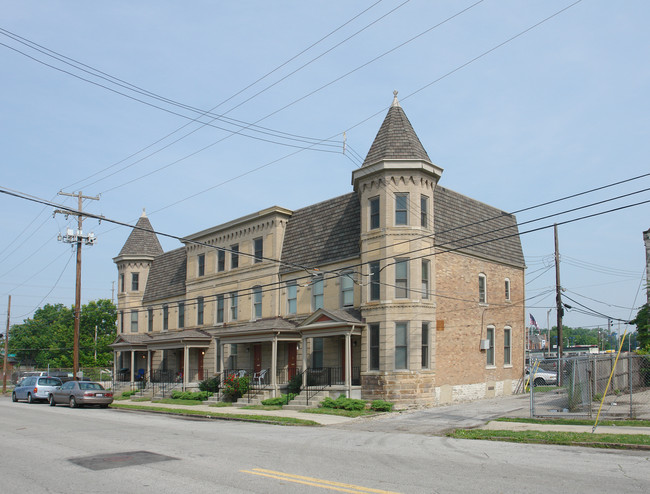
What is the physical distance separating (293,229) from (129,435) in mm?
16937

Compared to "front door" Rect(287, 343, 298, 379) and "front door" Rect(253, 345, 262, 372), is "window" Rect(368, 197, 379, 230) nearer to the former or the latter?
"front door" Rect(287, 343, 298, 379)

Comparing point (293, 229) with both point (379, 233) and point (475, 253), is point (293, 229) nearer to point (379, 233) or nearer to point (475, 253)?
point (379, 233)

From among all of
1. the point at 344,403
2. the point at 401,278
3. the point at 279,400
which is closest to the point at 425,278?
the point at 401,278

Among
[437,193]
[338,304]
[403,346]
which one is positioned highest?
[437,193]

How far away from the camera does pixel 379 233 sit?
25.6 meters

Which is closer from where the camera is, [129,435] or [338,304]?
[129,435]

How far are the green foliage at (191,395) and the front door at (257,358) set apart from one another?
9.18ft

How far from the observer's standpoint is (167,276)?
42000 millimetres

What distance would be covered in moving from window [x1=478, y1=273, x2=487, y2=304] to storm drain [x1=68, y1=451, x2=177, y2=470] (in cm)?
2036

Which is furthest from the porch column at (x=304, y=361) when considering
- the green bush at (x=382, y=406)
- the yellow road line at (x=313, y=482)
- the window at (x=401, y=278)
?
the yellow road line at (x=313, y=482)

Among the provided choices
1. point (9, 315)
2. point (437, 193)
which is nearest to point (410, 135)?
point (437, 193)

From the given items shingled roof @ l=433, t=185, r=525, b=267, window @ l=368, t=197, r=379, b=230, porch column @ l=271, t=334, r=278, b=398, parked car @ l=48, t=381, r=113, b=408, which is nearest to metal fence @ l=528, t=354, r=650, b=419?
shingled roof @ l=433, t=185, r=525, b=267

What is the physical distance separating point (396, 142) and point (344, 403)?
1118 cm

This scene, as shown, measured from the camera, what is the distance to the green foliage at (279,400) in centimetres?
2714
